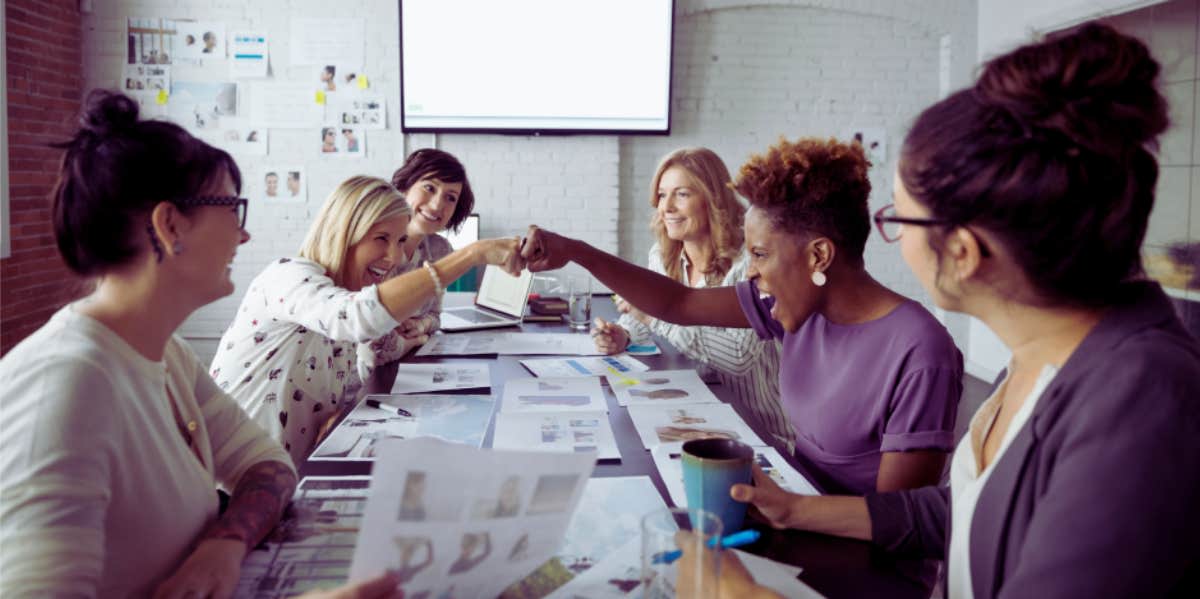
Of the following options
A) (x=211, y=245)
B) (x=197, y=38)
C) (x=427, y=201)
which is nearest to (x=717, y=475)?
(x=211, y=245)

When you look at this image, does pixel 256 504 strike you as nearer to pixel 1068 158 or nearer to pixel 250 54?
pixel 1068 158

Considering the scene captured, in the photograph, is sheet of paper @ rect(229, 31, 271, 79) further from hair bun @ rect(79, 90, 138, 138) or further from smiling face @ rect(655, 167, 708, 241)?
hair bun @ rect(79, 90, 138, 138)

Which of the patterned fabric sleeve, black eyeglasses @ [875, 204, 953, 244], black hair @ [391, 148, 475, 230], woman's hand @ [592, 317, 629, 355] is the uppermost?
black hair @ [391, 148, 475, 230]

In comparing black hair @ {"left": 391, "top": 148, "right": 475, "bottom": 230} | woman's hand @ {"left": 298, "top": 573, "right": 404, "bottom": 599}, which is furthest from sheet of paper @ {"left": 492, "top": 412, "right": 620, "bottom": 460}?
black hair @ {"left": 391, "top": 148, "right": 475, "bottom": 230}

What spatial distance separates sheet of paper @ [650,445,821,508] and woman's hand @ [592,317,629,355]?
36.1 inches

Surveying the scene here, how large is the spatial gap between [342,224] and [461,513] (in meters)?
1.35

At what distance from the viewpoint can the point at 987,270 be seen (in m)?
0.98

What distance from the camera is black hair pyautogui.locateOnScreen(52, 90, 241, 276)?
3.53ft

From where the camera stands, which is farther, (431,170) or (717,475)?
(431,170)

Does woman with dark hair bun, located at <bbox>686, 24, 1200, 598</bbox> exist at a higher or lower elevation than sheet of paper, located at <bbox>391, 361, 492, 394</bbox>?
higher

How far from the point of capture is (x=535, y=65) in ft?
16.7

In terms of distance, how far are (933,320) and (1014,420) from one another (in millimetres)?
561

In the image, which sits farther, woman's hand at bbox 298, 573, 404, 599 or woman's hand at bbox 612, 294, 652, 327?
woman's hand at bbox 612, 294, 652, 327

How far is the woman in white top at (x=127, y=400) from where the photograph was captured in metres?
0.89
